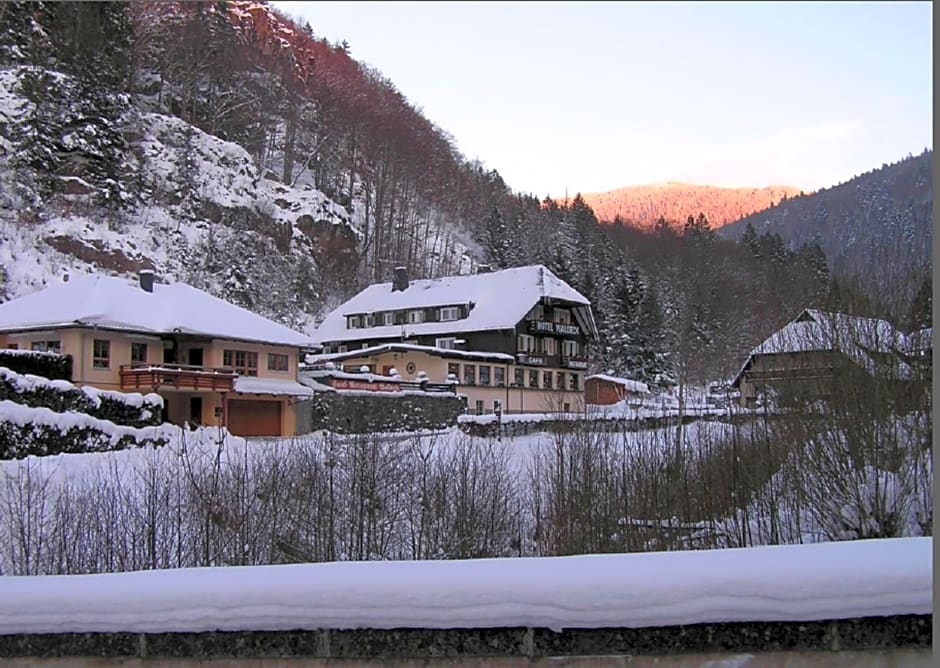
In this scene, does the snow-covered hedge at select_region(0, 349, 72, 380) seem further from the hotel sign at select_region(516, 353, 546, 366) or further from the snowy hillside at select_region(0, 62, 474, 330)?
the hotel sign at select_region(516, 353, 546, 366)

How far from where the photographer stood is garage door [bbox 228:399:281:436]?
35500 mm

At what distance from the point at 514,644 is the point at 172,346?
106 ft

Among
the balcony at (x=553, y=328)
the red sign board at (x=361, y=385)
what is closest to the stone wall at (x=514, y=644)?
the red sign board at (x=361, y=385)

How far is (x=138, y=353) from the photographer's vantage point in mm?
32594

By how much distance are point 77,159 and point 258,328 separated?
2596 cm

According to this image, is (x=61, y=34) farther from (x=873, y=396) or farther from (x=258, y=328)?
(x=873, y=396)

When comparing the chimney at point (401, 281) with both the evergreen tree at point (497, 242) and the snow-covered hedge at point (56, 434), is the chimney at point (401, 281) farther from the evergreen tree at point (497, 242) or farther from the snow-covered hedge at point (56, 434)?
the snow-covered hedge at point (56, 434)

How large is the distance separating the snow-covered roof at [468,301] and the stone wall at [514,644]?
46571 millimetres

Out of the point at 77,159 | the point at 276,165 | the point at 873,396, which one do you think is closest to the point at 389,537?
the point at 873,396

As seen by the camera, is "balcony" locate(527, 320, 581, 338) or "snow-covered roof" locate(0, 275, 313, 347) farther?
"balcony" locate(527, 320, 581, 338)

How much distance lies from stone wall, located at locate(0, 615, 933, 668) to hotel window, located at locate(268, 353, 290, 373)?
3325cm

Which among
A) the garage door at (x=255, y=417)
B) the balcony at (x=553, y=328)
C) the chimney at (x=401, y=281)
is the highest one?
the chimney at (x=401, y=281)

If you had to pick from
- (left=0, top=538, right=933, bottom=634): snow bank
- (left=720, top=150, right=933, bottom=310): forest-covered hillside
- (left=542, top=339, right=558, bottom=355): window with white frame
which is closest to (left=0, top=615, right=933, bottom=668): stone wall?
(left=0, top=538, right=933, bottom=634): snow bank

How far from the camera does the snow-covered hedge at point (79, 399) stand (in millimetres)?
22891
